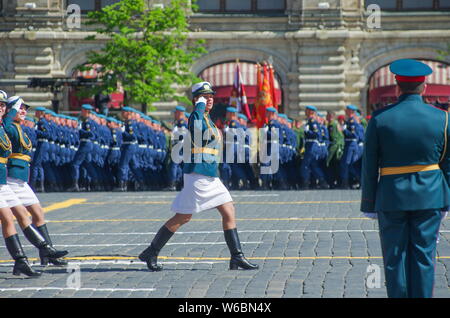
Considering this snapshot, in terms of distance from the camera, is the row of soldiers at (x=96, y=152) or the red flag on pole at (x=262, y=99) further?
the red flag on pole at (x=262, y=99)

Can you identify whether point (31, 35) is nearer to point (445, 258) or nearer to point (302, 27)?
point (302, 27)

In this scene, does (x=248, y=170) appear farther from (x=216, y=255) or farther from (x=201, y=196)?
(x=201, y=196)

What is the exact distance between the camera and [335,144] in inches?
890

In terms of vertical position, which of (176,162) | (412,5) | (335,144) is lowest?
(176,162)

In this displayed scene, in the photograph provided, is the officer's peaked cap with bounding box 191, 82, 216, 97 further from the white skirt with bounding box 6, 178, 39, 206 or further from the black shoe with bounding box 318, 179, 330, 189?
the black shoe with bounding box 318, 179, 330, 189

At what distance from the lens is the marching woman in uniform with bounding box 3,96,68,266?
10.1 meters

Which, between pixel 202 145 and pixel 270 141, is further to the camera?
pixel 270 141

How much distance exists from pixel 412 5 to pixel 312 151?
51.8 ft

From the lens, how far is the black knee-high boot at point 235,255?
31.7 ft

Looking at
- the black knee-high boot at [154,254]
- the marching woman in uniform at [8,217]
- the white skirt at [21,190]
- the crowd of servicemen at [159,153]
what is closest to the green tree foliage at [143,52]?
the crowd of servicemen at [159,153]

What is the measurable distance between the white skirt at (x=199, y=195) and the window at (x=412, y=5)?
27.2 m

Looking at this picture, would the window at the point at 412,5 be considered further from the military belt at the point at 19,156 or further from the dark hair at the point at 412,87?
the dark hair at the point at 412,87

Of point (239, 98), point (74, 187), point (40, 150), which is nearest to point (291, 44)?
point (239, 98)

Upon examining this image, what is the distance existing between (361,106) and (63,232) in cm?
2323
